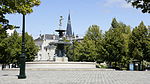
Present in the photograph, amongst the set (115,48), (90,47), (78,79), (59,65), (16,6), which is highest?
(16,6)

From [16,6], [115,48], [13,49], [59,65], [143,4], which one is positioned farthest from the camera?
[13,49]

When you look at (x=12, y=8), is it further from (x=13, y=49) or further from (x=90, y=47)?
(x=90, y=47)

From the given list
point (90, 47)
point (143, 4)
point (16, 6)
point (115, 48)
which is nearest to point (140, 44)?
point (115, 48)

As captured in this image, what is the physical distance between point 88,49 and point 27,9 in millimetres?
48258

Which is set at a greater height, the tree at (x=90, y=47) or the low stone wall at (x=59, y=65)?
the tree at (x=90, y=47)

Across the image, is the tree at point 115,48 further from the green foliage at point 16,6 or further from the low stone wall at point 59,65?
the green foliage at point 16,6

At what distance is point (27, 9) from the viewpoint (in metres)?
13.7

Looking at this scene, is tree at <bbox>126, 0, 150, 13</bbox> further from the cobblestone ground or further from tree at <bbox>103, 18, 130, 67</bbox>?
tree at <bbox>103, 18, 130, 67</bbox>

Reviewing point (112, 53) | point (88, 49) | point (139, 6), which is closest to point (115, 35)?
point (112, 53)

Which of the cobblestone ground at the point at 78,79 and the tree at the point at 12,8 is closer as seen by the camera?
the tree at the point at 12,8

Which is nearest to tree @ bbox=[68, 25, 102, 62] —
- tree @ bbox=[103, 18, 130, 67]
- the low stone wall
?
tree @ bbox=[103, 18, 130, 67]

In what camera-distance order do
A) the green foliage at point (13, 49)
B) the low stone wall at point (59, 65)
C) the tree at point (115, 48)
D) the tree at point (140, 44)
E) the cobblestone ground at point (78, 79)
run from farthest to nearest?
the green foliage at point (13, 49)
the tree at point (115, 48)
the tree at point (140, 44)
the low stone wall at point (59, 65)
the cobblestone ground at point (78, 79)

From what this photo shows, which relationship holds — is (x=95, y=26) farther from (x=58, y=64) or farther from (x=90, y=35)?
(x=58, y=64)

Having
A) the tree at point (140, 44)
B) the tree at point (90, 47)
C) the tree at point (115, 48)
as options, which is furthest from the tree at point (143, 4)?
the tree at point (90, 47)
